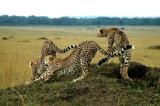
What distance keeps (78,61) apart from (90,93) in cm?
183

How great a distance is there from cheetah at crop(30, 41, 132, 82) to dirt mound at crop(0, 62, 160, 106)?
322 millimetres

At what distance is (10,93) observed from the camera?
8.01 metres

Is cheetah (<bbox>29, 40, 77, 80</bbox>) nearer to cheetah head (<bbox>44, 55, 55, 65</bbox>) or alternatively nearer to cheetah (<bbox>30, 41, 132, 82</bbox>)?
cheetah head (<bbox>44, 55, 55, 65</bbox>)

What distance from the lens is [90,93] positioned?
7617mm

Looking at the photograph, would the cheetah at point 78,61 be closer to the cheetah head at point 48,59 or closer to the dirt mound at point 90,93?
the cheetah head at point 48,59

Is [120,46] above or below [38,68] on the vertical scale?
above

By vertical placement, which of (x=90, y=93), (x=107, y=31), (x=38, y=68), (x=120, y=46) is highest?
(x=107, y=31)

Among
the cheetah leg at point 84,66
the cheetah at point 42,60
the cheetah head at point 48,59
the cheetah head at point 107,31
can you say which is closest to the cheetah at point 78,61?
the cheetah leg at point 84,66

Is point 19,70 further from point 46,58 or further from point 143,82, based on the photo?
point 143,82

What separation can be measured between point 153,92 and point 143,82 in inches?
34.8

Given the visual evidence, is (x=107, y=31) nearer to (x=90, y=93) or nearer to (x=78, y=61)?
(x=78, y=61)

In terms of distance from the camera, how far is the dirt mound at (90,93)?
7301 millimetres

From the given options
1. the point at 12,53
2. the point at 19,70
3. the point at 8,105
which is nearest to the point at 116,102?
the point at 8,105

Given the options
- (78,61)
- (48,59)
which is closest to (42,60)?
(48,59)
